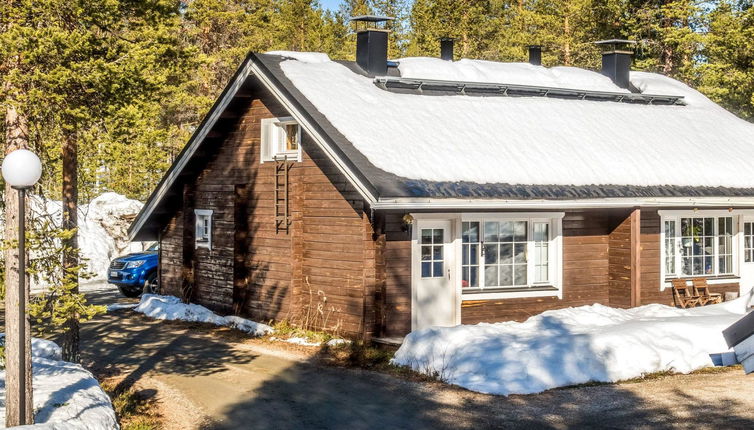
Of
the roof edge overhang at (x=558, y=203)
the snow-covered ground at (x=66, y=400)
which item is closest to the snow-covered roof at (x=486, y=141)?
the roof edge overhang at (x=558, y=203)

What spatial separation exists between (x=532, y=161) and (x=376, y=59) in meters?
4.47

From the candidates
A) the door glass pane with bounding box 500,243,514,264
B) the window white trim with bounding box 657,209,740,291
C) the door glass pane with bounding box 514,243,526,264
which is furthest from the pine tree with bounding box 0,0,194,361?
the window white trim with bounding box 657,209,740,291

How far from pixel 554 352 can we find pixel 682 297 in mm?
6962

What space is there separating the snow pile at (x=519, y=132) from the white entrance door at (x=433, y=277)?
120 centimetres

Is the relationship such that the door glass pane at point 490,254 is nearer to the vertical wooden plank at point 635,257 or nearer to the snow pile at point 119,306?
the vertical wooden plank at point 635,257

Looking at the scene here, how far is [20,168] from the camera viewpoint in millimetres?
8570

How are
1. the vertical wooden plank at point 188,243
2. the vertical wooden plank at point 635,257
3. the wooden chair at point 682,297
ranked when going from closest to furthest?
the vertical wooden plank at point 635,257 → the wooden chair at point 682,297 → the vertical wooden plank at point 188,243

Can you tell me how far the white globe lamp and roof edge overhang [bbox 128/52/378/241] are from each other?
617 cm

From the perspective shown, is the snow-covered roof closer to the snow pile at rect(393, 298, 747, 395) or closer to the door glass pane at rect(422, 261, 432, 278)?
the door glass pane at rect(422, 261, 432, 278)

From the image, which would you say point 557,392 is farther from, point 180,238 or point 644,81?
point 644,81

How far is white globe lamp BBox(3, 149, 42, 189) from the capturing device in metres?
8.55

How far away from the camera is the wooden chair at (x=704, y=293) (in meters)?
18.7

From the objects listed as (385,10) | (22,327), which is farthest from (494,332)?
(385,10)

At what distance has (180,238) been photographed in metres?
21.2
